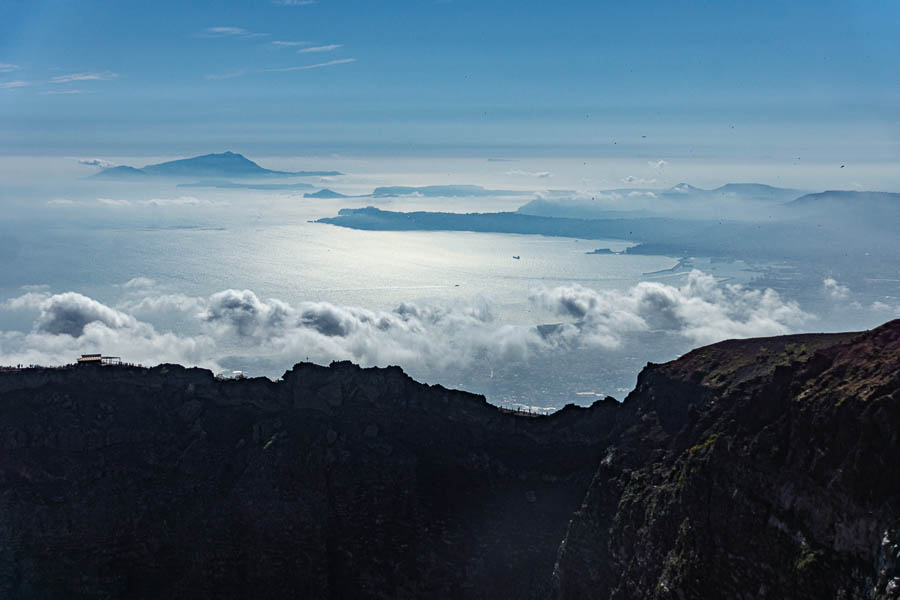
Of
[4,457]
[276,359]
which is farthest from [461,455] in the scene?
[276,359]

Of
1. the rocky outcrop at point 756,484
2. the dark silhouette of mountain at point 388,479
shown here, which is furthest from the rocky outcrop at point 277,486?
the rocky outcrop at point 756,484

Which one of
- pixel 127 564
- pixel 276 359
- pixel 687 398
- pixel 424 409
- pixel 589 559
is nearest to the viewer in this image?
pixel 589 559

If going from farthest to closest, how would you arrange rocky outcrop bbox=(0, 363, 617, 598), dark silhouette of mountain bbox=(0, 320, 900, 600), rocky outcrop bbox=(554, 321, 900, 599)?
rocky outcrop bbox=(0, 363, 617, 598)
dark silhouette of mountain bbox=(0, 320, 900, 600)
rocky outcrop bbox=(554, 321, 900, 599)

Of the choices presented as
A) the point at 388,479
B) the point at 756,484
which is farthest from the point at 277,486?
the point at 756,484

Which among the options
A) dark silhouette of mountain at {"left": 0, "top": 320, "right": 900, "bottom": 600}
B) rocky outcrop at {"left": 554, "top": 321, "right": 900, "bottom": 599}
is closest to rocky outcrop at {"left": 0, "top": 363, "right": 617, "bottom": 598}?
dark silhouette of mountain at {"left": 0, "top": 320, "right": 900, "bottom": 600}

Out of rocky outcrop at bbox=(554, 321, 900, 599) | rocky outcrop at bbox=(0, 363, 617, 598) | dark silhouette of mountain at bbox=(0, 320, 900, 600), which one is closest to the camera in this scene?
rocky outcrop at bbox=(554, 321, 900, 599)

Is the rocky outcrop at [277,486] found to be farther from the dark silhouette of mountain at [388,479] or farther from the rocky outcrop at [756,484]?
the rocky outcrop at [756,484]

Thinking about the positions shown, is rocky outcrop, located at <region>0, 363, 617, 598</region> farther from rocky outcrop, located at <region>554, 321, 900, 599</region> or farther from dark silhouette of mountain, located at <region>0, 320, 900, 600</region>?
rocky outcrop, located at <region>554, 321, 900, 599</region>

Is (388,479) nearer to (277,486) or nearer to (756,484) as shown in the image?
(277,486)

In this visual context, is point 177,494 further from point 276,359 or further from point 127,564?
point 276,359
